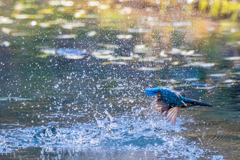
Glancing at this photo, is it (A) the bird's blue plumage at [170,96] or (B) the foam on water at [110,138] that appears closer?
(A) the bird's blue plumage at [170,96]

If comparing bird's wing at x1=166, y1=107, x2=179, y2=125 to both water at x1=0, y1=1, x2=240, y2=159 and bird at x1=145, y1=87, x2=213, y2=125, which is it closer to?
bird at x1=145, y1=87, x2=213, y2=125

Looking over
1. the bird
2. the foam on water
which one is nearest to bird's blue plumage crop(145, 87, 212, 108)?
the bird

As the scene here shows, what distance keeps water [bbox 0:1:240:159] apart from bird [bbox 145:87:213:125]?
0.46m

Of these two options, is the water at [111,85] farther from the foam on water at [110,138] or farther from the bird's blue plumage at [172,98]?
the bird's blue plumage at [172,98]

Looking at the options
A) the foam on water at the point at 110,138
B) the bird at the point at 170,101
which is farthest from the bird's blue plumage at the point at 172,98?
the foam on water at the point at 110,138

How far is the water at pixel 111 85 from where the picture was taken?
4.30m

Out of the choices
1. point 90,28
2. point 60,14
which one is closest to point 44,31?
point 90,28

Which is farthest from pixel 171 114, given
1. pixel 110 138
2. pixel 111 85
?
pixel 111 85

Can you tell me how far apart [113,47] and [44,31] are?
2134mm

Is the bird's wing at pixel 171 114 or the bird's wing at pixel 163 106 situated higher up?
the bird's wing at pixel 163 106

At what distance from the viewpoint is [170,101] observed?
12.7 ft

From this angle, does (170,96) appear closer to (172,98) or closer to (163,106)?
(172,98)

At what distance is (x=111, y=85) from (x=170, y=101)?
258 centimetres

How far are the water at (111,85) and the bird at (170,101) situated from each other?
46cm
